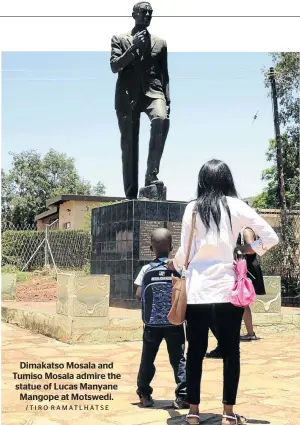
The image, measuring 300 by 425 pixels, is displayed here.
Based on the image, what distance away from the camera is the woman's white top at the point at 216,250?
2869 mm

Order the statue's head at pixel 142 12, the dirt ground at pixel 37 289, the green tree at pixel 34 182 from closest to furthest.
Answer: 1. the statue's head at pixel 142 12
2. the dirt ground at pixel 37 289
3. the green tree at pixel 34 182

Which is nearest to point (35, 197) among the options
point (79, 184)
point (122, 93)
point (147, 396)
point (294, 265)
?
point (79, 184)

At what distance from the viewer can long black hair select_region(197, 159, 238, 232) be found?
9.79 ft

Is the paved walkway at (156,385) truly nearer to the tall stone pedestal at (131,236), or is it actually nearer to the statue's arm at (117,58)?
the tall stone pedestal at (131,236)

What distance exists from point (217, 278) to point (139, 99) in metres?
4.56

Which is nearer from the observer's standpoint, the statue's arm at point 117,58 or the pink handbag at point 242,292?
the pink handbag at point 242,292

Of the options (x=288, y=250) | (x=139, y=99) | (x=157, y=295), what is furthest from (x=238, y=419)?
(x=288, y=250)

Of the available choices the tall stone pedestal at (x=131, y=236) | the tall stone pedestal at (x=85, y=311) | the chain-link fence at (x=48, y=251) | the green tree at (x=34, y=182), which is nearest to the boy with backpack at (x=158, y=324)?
the tall stone pedestal at (x=85, y=311)

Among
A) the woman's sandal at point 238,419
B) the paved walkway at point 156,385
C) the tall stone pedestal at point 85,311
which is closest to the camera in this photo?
the woman's sandal at point 238,419

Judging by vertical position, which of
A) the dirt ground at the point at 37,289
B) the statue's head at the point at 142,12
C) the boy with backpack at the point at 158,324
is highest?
the statue's head at the point at 142,12

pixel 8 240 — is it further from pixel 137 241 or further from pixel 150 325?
pixel 150 325

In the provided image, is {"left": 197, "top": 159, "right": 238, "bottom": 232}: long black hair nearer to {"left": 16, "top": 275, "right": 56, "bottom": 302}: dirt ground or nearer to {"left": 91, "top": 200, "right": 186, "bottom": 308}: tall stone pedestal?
{"left": 91, "top": 200, "right": 186, "bottom": 308}: tall stone pedestal

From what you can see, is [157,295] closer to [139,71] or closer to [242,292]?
[242,292]

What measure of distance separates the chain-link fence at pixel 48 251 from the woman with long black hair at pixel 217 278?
1203 cm
